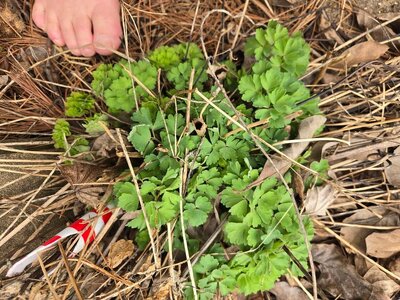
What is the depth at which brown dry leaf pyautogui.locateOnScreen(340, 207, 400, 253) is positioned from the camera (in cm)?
140

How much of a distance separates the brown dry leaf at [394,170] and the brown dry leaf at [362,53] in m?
0.32

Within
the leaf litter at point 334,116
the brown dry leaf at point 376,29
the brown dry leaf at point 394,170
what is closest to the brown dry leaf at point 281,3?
the leaf litter at point 334,116

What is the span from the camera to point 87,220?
1.24 meters

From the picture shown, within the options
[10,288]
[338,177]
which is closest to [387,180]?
[338,177]

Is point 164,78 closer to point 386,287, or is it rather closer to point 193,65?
point 193,65

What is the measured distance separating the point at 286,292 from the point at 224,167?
0.46 m

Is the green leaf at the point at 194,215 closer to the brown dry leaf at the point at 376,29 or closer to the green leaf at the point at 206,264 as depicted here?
the green leaf at the point at 206,264

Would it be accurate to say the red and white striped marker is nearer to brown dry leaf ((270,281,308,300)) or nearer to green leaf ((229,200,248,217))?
green leaf ((229,200,248,217))

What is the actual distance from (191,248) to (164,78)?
55cm

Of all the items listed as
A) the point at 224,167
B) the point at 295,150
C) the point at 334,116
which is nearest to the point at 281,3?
the point at 334,116

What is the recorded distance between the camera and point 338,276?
1371 mm

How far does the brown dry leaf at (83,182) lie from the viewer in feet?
4.14

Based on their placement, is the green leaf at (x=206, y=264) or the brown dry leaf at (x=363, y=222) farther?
the brown dry leaf at (x=363, y=222)

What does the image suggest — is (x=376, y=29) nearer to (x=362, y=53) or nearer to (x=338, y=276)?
(x=362, y=53)
